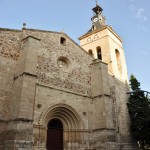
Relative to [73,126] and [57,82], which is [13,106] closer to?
[57,82]

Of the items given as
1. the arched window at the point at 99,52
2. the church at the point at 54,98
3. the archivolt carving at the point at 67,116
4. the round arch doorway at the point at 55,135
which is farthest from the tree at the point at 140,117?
the round arch doorway at the point at 55,135

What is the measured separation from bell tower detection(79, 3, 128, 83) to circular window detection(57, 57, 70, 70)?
15.6 feet

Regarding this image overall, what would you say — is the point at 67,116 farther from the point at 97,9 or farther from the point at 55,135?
the point at 97,9

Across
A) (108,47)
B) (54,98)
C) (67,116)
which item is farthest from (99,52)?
(54,98)

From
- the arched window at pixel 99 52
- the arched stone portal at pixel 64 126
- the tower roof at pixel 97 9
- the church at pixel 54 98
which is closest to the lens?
the church at pixel 54 98

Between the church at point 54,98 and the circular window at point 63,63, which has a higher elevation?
the circular window at point 63,63

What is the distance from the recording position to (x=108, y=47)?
60.1 feet

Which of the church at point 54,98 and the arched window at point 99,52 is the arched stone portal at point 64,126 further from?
the arched window at point 99,52

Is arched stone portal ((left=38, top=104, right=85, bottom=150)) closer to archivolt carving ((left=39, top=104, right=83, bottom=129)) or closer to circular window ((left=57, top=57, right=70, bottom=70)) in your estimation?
archivolt carving ((left=39, top=104, right=83, bottom=129))

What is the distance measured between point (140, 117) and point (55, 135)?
793cm

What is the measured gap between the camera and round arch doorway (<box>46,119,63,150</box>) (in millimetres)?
11031

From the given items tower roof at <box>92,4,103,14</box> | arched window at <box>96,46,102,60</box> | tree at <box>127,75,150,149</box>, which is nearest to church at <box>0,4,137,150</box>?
tree at <box>127,75,150,149</box>

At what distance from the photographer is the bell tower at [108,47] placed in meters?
17.7

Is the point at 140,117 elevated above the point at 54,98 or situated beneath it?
situated beneath
